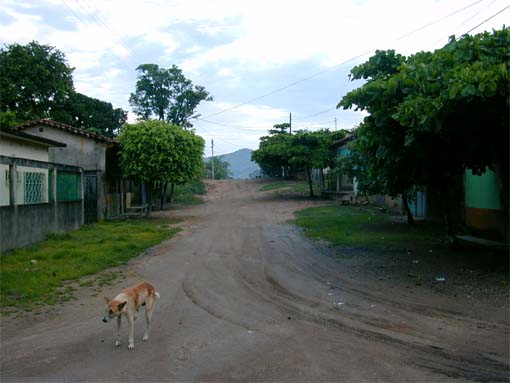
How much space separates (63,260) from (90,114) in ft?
115

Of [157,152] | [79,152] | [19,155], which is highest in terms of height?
[79,152]

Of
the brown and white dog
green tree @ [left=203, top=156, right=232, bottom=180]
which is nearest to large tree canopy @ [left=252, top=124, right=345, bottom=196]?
the brown and white dog

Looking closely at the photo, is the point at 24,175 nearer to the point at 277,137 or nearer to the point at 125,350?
the point at 125,350

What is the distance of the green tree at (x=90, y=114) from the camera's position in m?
39.7

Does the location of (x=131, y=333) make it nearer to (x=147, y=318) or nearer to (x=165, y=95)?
(x=147, y=318)

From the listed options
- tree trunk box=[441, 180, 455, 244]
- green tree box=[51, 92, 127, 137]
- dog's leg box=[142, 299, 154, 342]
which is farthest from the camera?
green tree box=[51, 92, 127, 137]

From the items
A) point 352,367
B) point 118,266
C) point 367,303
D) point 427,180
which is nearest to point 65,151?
point 118,266

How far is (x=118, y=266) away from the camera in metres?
10.9

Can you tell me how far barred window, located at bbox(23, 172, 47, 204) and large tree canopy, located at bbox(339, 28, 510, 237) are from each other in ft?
30.4

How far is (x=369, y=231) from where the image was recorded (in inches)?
635

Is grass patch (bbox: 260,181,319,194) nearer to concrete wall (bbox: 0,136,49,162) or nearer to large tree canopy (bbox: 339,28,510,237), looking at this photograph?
concrete wall (bbox: 0,136,49,162)

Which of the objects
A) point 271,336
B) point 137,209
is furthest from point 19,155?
point 271,336

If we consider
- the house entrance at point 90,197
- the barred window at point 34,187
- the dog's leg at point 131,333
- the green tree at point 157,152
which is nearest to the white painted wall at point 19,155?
A: the barred window at point 34,187

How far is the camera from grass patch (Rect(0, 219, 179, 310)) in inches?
319
